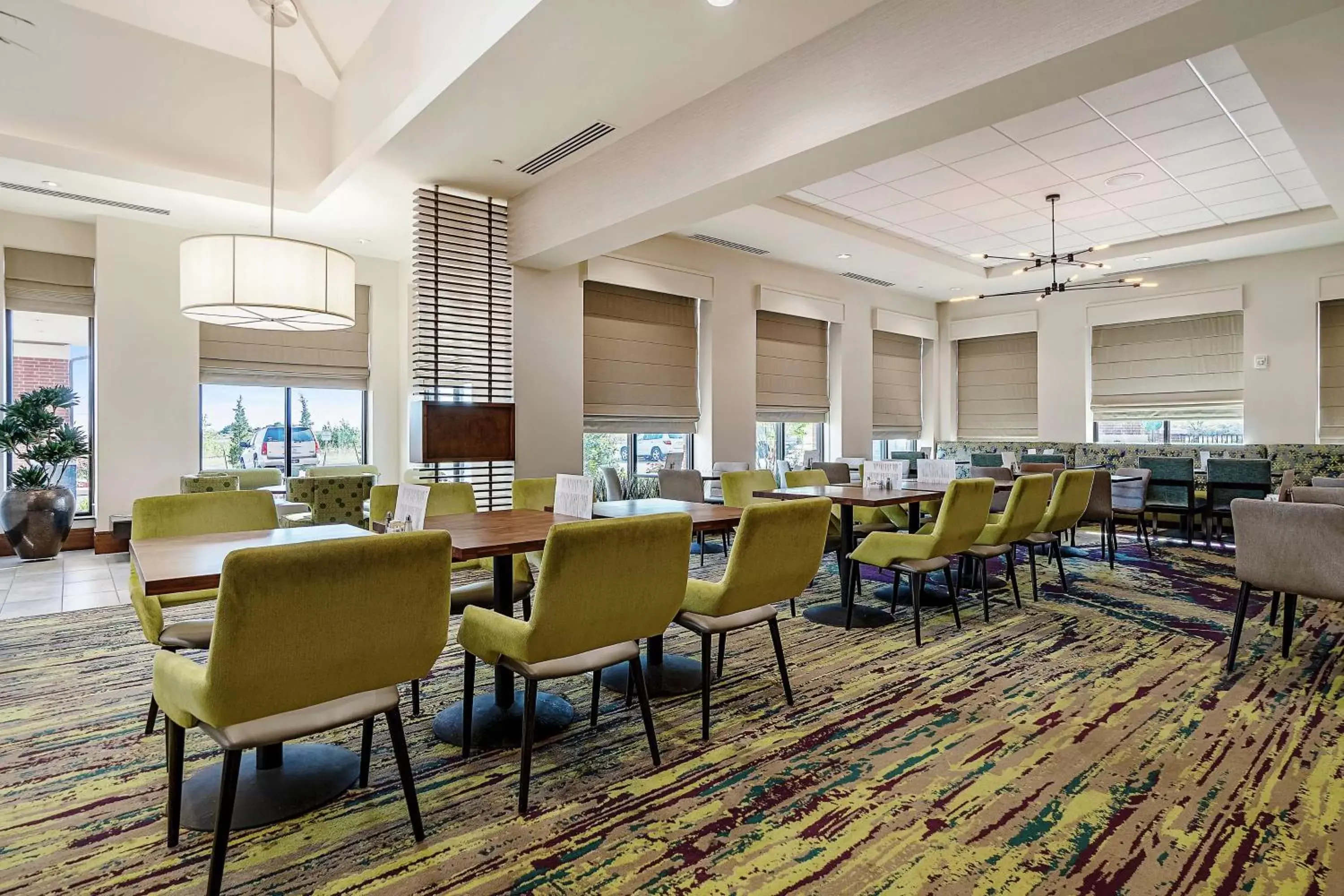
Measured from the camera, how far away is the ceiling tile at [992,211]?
277 inches

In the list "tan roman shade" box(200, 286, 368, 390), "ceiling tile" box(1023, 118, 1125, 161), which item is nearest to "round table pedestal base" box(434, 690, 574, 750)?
"tan roman shade" box(200, 286, 368, 390)

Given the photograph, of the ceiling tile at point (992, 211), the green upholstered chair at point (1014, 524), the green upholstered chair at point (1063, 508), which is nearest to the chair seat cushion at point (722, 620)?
the green upholstered chair at point (1014, 524)

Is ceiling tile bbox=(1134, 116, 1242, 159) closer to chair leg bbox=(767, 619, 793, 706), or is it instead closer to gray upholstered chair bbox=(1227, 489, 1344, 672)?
gray upholstered chair bbox=(1227, 489, 1344, 672)

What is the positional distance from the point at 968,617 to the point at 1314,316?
23.6ft

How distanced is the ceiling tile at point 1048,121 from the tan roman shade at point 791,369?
4144 mm

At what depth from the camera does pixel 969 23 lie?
3264 mm

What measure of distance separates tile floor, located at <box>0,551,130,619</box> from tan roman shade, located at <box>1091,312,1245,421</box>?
1119cm

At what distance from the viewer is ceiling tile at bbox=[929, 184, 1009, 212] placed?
261 inches

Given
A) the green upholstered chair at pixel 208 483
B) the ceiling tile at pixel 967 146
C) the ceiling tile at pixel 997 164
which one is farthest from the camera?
the green upholstered chair at pixel 208 483

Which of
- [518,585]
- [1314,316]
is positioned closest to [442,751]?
[518,585]

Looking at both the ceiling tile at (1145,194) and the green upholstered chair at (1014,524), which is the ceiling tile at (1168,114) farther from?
the green upholstered chair at (1014,524)

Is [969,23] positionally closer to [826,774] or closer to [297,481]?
[826,774]

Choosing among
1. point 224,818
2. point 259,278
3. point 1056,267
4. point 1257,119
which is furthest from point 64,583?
point 1056,267

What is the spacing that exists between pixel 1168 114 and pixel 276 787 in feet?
21.8
